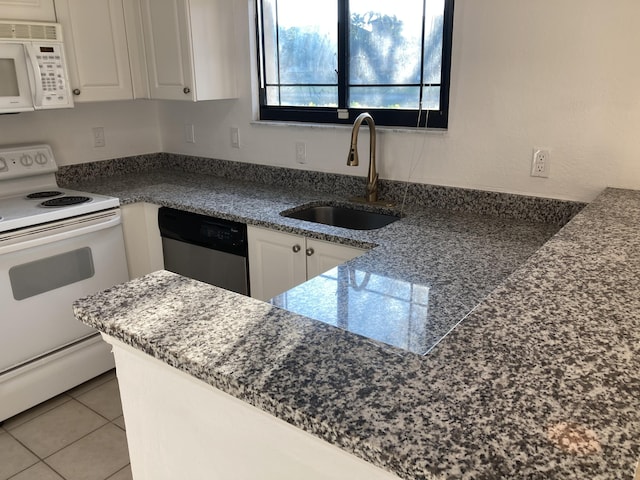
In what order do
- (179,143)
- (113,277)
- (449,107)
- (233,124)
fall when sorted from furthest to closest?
1. (179,143)
2. (233,124)
3. (113,277)
4. (449,107)

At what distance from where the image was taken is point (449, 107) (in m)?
2.26

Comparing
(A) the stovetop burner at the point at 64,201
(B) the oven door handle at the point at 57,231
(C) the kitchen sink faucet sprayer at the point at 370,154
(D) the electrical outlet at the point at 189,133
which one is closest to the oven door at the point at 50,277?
(B) the oven door handle at the point at 57,231

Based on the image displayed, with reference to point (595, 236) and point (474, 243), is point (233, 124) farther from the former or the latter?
point (595, 236)

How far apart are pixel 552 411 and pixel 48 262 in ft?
7.50

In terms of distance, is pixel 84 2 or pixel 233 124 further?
pixel 233 124

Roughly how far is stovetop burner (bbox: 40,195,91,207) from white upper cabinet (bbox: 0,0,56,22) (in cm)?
84

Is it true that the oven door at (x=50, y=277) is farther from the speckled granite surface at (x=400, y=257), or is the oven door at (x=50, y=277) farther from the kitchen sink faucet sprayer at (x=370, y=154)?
the kitchen sink faucet sprayer at (x=370, y=154)

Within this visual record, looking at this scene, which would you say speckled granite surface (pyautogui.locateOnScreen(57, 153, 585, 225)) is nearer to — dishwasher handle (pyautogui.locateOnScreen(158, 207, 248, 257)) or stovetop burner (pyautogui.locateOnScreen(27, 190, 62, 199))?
stovetop burner (pyautogui.locateOnScreen(27, 190, 62, 199))

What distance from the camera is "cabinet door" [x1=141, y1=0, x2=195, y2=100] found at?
2.73m

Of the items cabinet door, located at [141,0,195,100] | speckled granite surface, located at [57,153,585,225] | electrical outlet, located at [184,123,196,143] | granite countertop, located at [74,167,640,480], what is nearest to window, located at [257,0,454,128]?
speckled granite surface, located at [57,153,585,225]

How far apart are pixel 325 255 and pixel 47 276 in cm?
130

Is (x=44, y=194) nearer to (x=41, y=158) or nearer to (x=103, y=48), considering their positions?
(x=41, y=158)

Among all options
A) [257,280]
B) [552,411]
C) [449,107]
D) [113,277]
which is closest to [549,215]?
[449,107]

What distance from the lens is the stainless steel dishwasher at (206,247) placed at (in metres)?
2.42
